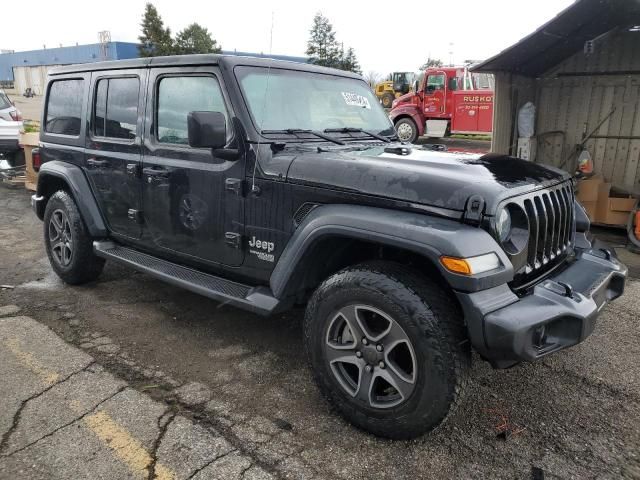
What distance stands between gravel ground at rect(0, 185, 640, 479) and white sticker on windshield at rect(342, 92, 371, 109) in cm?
176

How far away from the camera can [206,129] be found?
2924 millimetres

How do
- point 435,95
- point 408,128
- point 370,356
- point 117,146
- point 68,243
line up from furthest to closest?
point 408,128
point 435,95
point 68,243
point 117,146
point 370,356

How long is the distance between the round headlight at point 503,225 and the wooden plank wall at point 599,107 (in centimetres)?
568

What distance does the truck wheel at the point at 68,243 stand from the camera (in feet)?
14.8

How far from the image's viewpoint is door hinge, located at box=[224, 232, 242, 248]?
3.25m

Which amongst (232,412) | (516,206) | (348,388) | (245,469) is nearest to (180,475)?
(245,469)

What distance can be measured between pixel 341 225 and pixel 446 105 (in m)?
14.6

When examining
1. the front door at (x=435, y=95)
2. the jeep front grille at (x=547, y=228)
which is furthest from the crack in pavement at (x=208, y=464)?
the front door at (x=435, y=95)

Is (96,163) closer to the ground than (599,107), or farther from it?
closer to the ground

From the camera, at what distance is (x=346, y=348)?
2.65 meters

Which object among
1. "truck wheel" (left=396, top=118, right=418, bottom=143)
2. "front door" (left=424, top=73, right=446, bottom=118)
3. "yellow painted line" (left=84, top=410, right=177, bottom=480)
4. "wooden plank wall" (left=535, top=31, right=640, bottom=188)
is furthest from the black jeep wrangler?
"truck wheel" (left=396, top=118, right=418, bottom=143)

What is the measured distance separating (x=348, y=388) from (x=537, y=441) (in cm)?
100

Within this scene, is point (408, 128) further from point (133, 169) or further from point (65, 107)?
point (133, 169)

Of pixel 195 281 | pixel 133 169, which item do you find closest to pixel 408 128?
pixel 133 169
